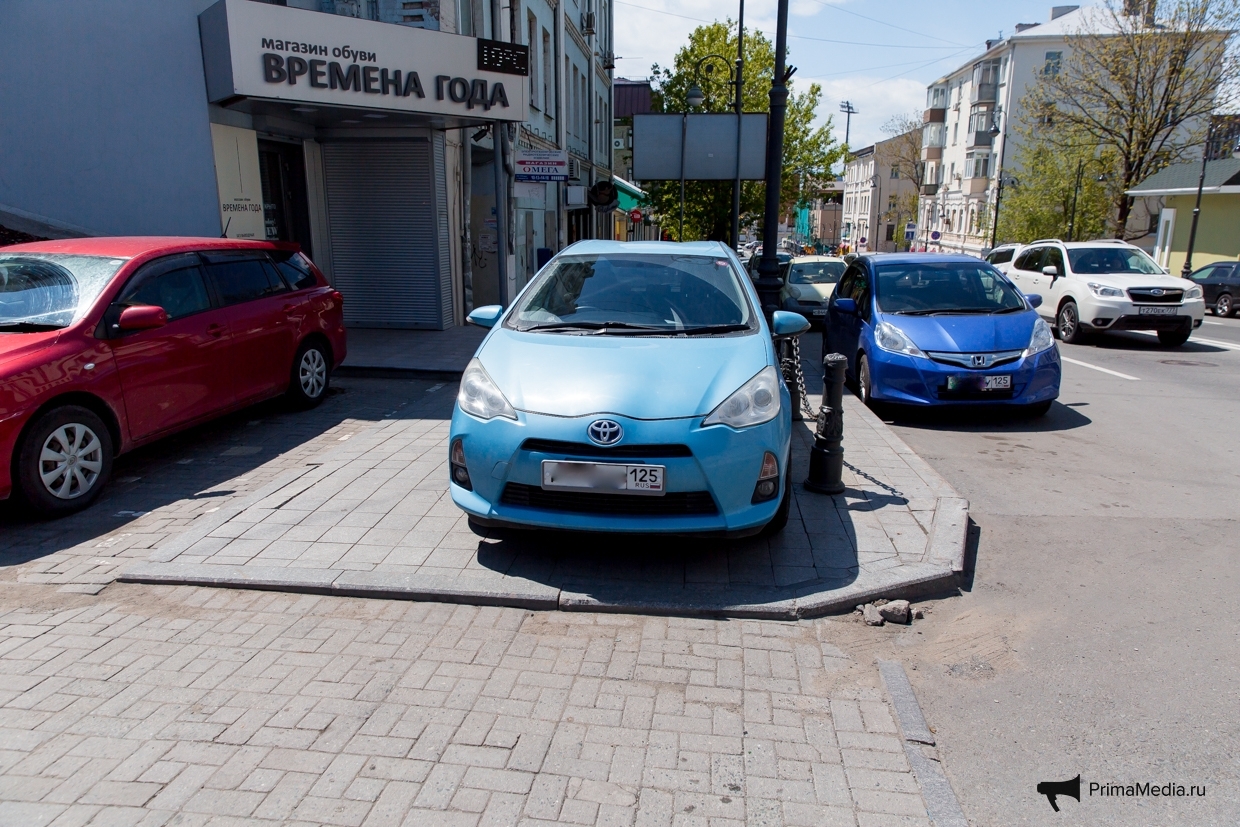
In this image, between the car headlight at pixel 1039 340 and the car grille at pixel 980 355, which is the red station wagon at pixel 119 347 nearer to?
the car grille at pixel 980 355

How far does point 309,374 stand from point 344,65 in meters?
4.72

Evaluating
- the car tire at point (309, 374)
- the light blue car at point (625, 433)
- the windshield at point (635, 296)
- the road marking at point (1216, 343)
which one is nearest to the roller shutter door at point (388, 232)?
the car tire at point (309, 374)

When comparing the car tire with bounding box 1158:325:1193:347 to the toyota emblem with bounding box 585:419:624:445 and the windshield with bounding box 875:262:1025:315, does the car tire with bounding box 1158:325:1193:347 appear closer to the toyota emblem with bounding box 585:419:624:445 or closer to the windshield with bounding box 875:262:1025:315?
the windshield with bounding box 875:262:1025:315

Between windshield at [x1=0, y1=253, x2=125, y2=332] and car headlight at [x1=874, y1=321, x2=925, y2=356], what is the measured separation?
667 cm

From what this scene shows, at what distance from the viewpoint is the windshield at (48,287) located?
5406 millimetres

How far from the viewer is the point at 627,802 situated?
8.87 feet

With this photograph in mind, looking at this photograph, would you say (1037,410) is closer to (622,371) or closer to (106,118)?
(622,371)

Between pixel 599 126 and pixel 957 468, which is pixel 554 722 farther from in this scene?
pixel 599 126

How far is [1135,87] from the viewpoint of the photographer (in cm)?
3086

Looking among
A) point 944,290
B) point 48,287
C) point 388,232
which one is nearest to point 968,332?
point 944,290

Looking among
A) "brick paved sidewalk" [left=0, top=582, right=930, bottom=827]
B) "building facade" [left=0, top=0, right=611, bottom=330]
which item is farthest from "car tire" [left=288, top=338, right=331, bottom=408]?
"brick paved sidewalk" [left=0, top=582, right=930, bottom=827]

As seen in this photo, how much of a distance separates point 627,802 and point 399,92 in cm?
1051

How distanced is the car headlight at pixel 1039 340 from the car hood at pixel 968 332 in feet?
0.14

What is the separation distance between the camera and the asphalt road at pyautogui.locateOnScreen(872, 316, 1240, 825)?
2.91 metres
